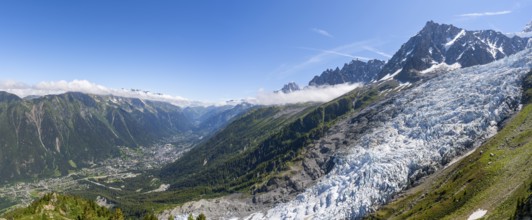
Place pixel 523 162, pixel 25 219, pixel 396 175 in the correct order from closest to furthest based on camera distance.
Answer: pixel 25 219
pixel 523 162
pixel 396 175

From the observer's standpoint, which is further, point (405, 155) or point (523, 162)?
point (405, 155)

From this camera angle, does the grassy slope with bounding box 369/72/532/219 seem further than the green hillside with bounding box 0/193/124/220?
No

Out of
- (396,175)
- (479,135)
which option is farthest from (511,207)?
(479,135)

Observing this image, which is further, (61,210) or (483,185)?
(61,210)

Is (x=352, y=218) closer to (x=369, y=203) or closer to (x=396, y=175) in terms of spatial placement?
(x=369, y=203)

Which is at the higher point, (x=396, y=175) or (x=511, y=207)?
(x=511, y=207)

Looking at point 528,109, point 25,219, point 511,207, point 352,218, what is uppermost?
point 528,109

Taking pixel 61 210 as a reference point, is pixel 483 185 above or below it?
above

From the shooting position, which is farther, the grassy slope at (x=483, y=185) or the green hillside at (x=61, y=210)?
the green hillside at (x=61, y=210)
